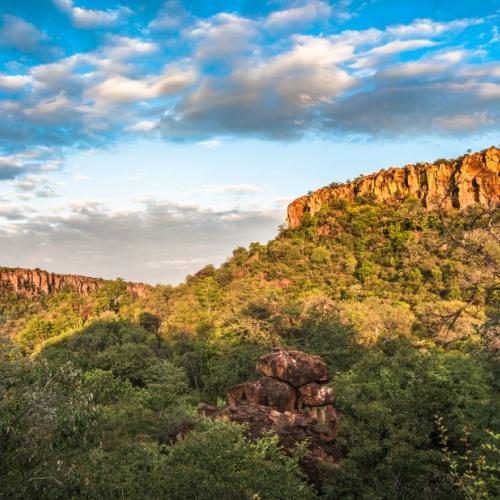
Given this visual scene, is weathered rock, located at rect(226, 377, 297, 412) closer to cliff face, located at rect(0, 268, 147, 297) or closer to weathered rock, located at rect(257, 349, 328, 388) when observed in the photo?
weathered rock, located at rect(257, 349, 328, 388)

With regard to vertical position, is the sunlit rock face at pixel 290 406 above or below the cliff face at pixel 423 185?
below

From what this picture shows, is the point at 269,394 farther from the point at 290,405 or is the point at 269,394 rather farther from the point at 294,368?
the point at 294,368

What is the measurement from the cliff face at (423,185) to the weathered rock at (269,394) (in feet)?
175

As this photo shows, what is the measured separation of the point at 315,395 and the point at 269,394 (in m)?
2.59

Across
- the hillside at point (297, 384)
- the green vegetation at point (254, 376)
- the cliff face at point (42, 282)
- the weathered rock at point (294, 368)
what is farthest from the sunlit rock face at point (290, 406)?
the cliff face at point (42, 282)

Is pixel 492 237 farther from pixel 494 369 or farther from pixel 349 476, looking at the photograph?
pixel 494 369

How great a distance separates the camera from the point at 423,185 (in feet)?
285

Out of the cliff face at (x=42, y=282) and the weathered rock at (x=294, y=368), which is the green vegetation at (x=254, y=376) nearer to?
the weathered rock at (x=294, y=368)

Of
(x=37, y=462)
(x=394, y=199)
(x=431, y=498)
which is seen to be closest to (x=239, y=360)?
(x=431, y=498)

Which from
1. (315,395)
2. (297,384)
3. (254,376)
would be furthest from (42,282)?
(315,395)

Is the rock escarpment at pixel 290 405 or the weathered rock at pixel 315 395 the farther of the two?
the weathered rock at pixel 315 395

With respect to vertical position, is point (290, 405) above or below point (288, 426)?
below

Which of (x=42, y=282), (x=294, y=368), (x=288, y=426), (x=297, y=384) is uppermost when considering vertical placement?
(x=42, y=282)

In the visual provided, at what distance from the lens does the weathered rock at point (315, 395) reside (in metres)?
26.5
